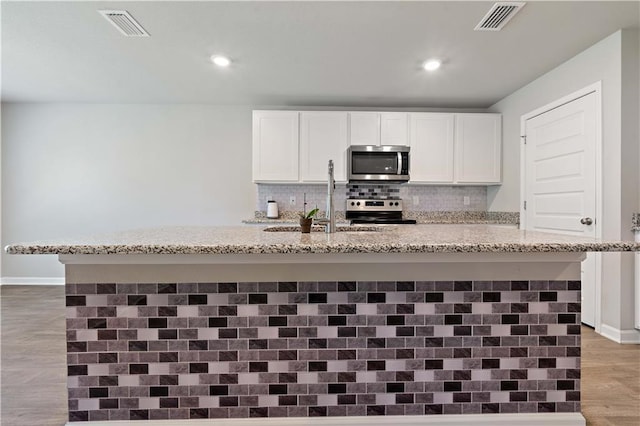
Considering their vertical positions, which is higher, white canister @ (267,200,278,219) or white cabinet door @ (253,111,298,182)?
white cabinet door @ (253,111,298,182)

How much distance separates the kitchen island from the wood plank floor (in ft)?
A: 1.34

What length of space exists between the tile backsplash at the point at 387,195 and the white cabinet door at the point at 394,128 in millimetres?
593

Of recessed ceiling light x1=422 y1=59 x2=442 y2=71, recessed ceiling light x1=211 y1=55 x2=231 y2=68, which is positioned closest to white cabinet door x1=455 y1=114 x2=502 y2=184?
recessed ceiling light x1=422 y1=59 x2=442 y2=71

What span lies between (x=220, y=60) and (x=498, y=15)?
7.17 ft

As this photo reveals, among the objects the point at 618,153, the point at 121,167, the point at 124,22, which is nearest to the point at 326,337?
the point at 124,22

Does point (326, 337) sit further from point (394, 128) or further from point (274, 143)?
point (394, 128)

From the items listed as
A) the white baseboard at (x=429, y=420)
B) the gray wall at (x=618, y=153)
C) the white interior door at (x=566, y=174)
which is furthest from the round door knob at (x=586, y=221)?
the white baseboard at (x=429, y=420)

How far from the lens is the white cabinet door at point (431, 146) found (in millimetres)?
→ 4254

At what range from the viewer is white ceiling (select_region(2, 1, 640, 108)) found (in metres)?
2.34

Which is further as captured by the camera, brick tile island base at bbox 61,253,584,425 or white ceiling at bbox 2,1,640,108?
white ceiling at bbox 2,1,640,108

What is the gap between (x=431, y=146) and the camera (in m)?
4.27

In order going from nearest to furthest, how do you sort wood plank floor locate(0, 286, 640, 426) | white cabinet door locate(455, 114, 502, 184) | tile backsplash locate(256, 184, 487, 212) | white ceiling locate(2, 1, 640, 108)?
wood plank floor locate(0, 286, 640, 426)
white ceiling locate(2, 1, 640, 108)
white cabinet door locate(455, 114, 502, 184)
tile backsplash locate(256, 184, 487, 212)

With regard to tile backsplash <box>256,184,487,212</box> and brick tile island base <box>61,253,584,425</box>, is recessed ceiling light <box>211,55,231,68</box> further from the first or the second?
brick tile island base <box>61,253,584,425</box>

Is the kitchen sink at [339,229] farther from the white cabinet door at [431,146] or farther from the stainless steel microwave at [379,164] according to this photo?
the white cabinet door at [431,146]
